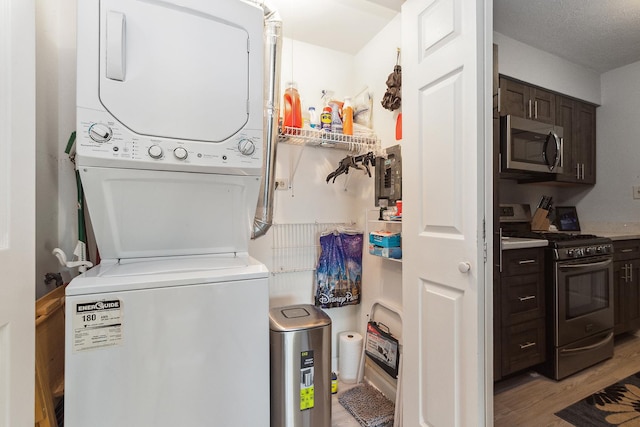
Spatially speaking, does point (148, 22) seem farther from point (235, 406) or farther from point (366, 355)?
point (366, 355)

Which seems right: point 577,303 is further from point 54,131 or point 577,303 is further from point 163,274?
point 54,131

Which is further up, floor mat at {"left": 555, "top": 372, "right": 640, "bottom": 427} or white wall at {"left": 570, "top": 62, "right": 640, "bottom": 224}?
white wall at {"left": 570, "top": 62, "right": 640, "bottom": 224}

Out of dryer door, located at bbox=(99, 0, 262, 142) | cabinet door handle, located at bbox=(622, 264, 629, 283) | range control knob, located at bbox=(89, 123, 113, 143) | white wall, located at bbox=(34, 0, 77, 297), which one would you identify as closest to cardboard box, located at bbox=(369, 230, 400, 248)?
dryer door, located at bbox=(99, 0, 262, 142)

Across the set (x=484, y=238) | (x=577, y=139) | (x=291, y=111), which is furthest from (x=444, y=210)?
(x=577, y=139)

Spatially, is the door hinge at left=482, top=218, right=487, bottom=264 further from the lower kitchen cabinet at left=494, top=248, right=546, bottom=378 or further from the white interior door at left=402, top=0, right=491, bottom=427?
the lower kitchen cabinet at left=494, top=248, right=546, bottom=378

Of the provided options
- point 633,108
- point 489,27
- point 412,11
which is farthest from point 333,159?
point 633,108

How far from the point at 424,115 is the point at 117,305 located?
55.1 inches

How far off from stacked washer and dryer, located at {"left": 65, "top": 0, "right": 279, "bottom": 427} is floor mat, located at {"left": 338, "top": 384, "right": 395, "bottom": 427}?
82 cm

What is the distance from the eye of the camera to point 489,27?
1024mm

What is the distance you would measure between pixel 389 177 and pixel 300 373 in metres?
1.19

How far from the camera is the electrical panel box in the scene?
1.63 m

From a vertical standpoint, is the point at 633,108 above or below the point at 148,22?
above

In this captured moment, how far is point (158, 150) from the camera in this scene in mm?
976

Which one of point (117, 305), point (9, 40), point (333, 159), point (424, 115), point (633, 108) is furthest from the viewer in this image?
point (633, 108)
